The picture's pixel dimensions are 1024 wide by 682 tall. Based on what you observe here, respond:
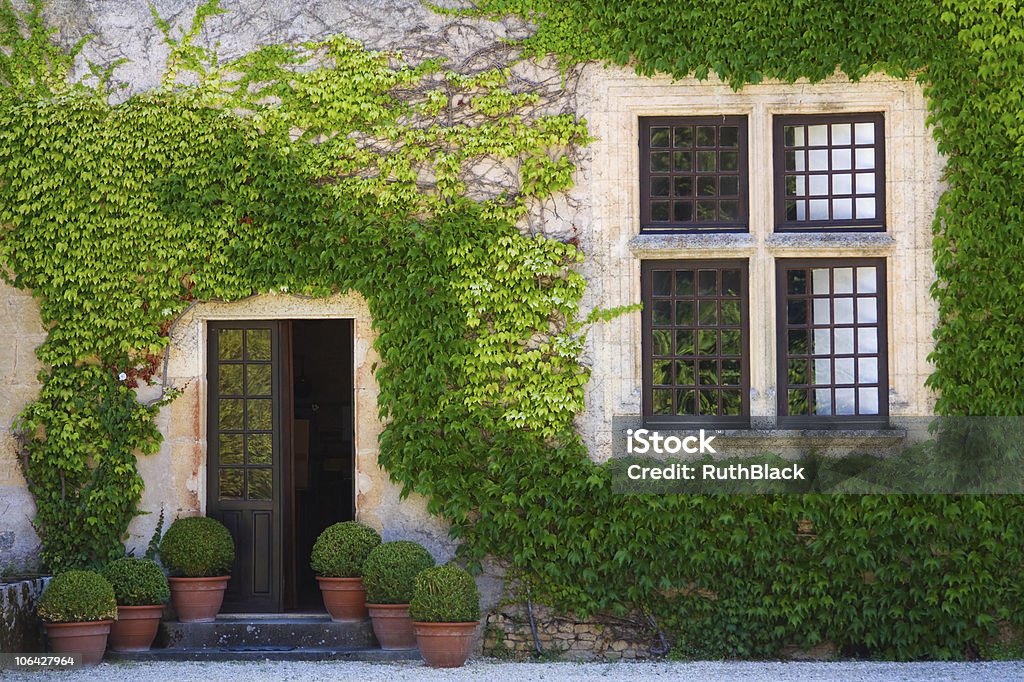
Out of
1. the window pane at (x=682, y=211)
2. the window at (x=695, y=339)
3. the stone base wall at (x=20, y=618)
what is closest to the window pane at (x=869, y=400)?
the window at (x=695, y=339)

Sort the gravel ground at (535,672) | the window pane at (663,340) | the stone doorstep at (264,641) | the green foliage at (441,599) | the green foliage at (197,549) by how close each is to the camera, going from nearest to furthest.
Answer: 1. the gravel ground at (535,672)
2. the green foliage at (441,599)
3. the stone doorstep at (264,641)
4. the green foliage at (197,549)
5. the window pane at (663,340)

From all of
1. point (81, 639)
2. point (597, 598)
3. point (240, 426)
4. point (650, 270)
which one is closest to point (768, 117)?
point (650, 270)

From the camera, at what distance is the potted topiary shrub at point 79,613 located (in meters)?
8.15

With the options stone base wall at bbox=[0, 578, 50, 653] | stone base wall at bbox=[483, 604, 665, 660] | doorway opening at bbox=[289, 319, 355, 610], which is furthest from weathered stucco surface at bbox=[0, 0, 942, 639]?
doorway opening at bbox=[289, 319, 355, 610]

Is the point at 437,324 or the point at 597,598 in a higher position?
the point at 437,324

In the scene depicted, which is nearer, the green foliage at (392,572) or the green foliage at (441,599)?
the green foliage at (441,599)

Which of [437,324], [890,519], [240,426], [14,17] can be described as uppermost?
[14,17]

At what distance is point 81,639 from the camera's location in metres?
8.19

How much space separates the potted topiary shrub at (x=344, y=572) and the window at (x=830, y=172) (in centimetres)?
350

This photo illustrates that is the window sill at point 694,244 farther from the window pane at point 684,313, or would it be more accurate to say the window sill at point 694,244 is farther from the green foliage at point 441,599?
the green foliage at point 441,599

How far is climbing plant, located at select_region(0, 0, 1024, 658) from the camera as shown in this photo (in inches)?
339

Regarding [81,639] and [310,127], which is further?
[310,127]

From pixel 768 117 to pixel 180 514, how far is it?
4.74 meters

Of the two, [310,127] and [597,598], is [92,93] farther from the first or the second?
[597,598]
